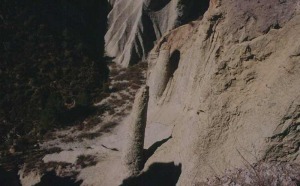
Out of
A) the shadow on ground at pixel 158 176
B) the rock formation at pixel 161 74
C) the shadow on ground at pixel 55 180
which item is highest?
the rock formation at pixel 161 74

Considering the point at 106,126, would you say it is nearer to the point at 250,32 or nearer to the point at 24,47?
the point at 24,47

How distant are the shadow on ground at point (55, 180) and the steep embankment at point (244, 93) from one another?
8.96m

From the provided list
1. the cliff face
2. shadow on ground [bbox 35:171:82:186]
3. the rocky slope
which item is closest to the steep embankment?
the rocky slope

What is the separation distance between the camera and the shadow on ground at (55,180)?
26742 millimetres

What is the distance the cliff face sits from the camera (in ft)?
174

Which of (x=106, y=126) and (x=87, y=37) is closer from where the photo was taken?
(x=106, y=126)

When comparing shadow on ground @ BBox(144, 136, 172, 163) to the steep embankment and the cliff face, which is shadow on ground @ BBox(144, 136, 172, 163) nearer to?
the steep embankment

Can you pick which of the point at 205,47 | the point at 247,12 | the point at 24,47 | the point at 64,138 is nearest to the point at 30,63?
the point at 24,47

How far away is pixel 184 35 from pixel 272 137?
59.3 feet

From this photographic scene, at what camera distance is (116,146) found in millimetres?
31328

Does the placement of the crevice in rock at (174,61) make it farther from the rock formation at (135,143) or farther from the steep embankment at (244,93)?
the steep embankment at (244,93)

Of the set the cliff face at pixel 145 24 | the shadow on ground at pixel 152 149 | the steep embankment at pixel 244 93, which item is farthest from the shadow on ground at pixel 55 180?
the cliff face at pixel 145 24

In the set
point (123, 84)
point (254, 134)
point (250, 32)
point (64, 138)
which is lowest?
point (64, 138)

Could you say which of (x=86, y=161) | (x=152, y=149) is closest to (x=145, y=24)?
(x=86, y=161)
